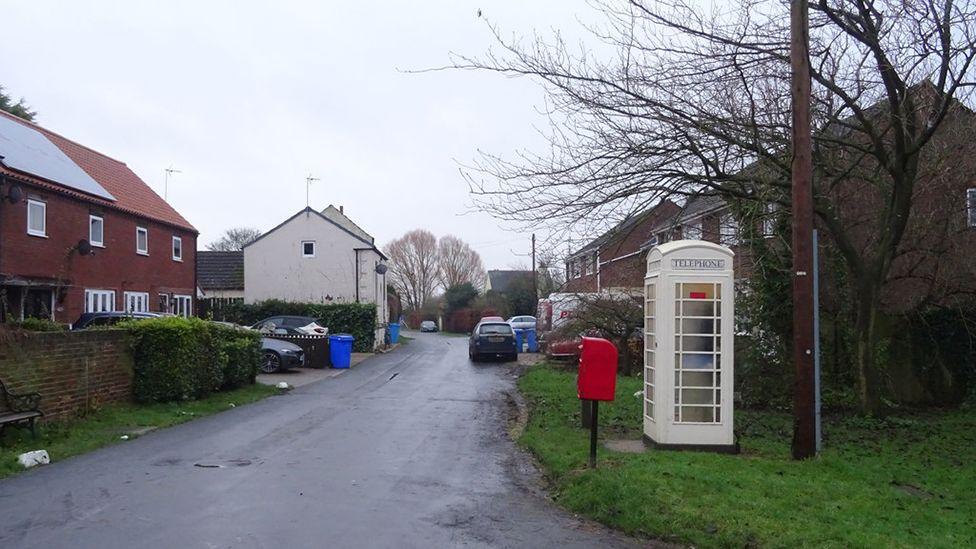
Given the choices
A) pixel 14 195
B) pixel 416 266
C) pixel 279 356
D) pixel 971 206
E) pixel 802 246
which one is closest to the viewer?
pixel 802 246

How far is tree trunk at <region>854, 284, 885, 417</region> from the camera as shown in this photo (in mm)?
13383

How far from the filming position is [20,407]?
1110cm

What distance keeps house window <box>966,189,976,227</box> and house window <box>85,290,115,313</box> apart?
23.0 metres

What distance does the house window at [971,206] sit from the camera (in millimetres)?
15486

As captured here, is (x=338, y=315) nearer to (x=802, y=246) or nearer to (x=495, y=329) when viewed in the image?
(x=495, y=329)

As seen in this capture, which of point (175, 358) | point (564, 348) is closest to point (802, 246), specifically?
point (175, 358)

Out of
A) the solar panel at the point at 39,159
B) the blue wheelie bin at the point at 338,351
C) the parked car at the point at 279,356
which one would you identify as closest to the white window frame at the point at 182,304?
the solar panel at the point at 39,159

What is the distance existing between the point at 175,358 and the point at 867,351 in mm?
12350

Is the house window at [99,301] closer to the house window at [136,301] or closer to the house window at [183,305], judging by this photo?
the house window at [136,301]

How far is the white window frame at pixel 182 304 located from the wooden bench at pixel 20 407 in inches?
835

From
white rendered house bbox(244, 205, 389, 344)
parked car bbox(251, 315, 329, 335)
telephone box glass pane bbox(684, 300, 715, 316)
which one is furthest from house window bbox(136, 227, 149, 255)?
telephone box glass pane bbox(684, 300, 715, 316)

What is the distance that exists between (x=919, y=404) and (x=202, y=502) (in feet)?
49.8

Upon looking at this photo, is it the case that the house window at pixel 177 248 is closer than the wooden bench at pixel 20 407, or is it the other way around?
the wooden bench at pixel 20 407

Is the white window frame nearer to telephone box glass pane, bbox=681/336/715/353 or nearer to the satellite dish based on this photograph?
the satellite dish
